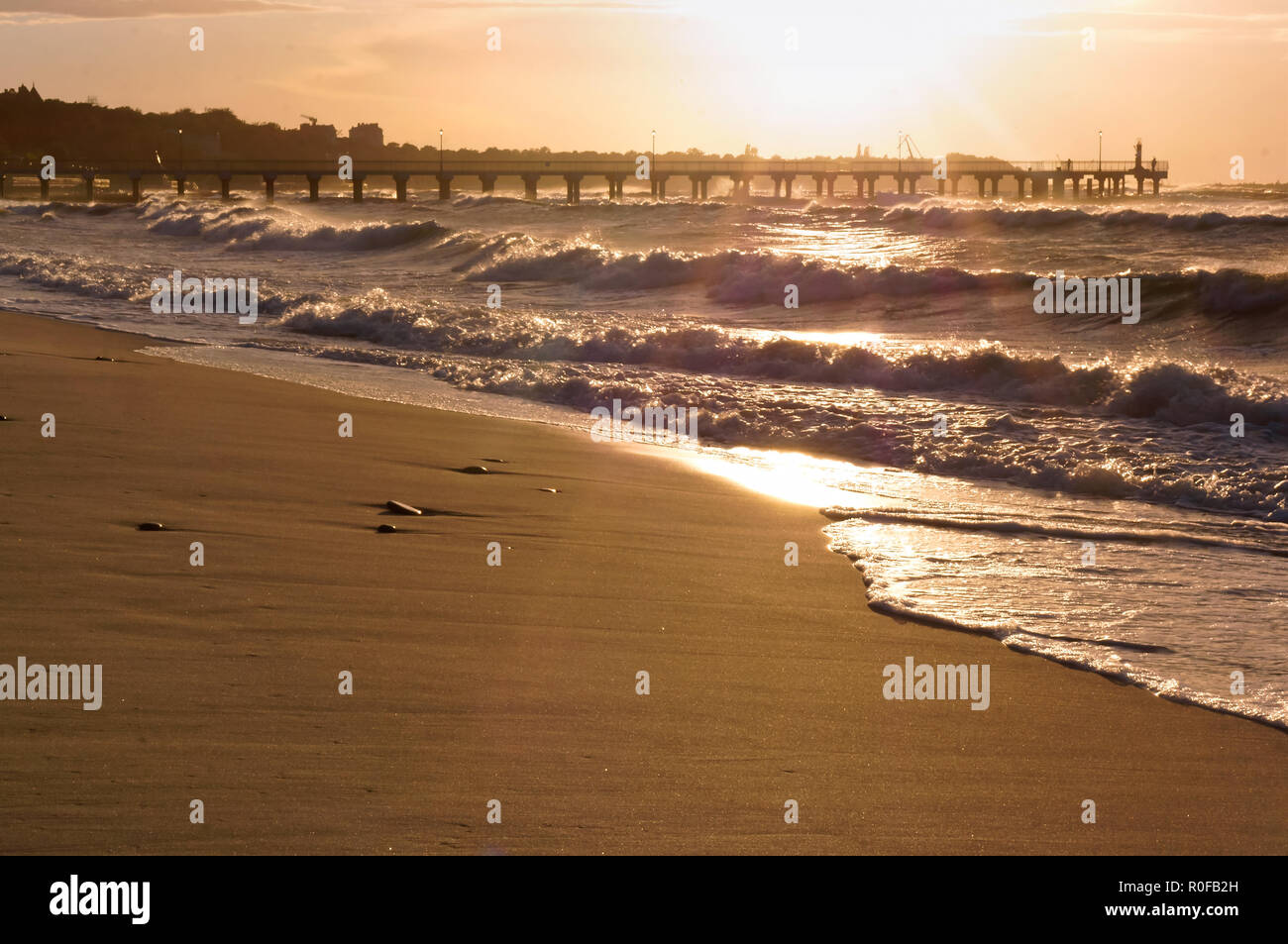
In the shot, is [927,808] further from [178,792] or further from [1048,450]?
[1048,450]

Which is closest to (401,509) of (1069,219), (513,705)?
(513,705)

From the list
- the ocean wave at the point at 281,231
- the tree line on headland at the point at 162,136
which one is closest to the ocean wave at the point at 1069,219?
the ocean wave at the point at 281,231

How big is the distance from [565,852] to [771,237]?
32909 millimetres

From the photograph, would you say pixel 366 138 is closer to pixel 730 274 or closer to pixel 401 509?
pixel 730 274

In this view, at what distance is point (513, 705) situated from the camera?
12.5ft

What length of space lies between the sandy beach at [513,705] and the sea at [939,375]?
0.68 metres

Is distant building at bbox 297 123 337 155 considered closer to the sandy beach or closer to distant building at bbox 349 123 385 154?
distant building at bbox 349 123 385 154

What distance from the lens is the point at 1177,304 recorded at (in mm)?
18812

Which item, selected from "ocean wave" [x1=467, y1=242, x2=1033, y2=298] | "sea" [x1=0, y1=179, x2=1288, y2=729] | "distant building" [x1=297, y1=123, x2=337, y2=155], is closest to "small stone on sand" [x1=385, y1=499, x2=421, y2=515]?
"sea" [x1=0, y1=179, x2=1288, y2=729]

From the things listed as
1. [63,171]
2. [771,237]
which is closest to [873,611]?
[771,237]

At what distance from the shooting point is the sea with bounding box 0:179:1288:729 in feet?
19.2

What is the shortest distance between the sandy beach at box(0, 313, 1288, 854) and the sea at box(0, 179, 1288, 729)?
0.68m

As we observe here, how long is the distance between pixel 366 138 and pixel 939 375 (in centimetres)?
14181
